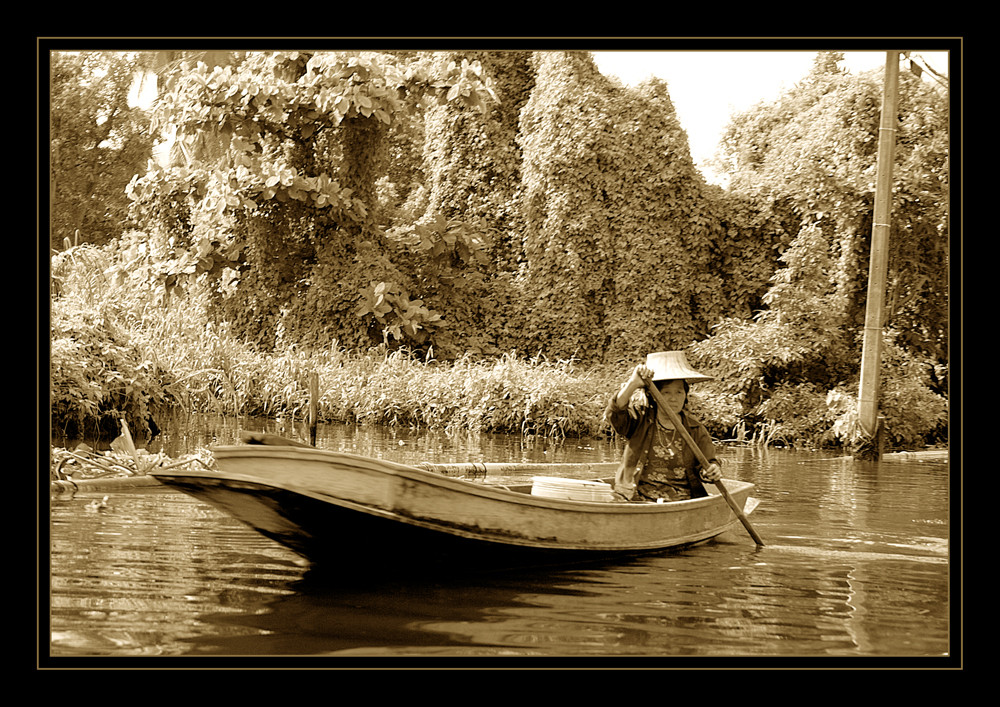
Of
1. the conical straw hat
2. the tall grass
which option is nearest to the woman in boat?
the conical straw hat

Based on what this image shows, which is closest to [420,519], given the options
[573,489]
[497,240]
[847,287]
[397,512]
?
[397,512]

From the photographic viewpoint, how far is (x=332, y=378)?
39.7ft

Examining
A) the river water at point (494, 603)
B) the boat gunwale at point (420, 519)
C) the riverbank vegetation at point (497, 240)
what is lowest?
the river water at point (494, 603)

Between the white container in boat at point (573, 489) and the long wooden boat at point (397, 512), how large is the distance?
0.95 feet

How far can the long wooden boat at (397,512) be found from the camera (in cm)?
390

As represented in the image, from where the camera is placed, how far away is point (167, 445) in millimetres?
8094

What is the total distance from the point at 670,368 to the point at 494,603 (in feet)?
5.53

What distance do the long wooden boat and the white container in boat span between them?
29 centimetres

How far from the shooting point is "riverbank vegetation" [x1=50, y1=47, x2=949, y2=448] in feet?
37.9

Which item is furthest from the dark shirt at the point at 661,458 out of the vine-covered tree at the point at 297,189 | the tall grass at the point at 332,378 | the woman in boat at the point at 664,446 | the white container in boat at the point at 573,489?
the vine-covered tree at the point at 297,189

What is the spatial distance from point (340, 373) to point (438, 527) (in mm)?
8084

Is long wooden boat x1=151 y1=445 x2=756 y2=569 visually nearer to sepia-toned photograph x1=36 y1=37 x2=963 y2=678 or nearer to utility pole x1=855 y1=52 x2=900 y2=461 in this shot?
sepia-toned photograph x1=36 y1=37 x2=963 y2=678

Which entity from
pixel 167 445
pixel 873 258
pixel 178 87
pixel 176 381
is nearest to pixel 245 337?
pixel 178 87

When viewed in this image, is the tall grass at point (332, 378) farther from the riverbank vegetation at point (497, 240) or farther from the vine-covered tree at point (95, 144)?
the vine-covered tree at point (95, 144)
